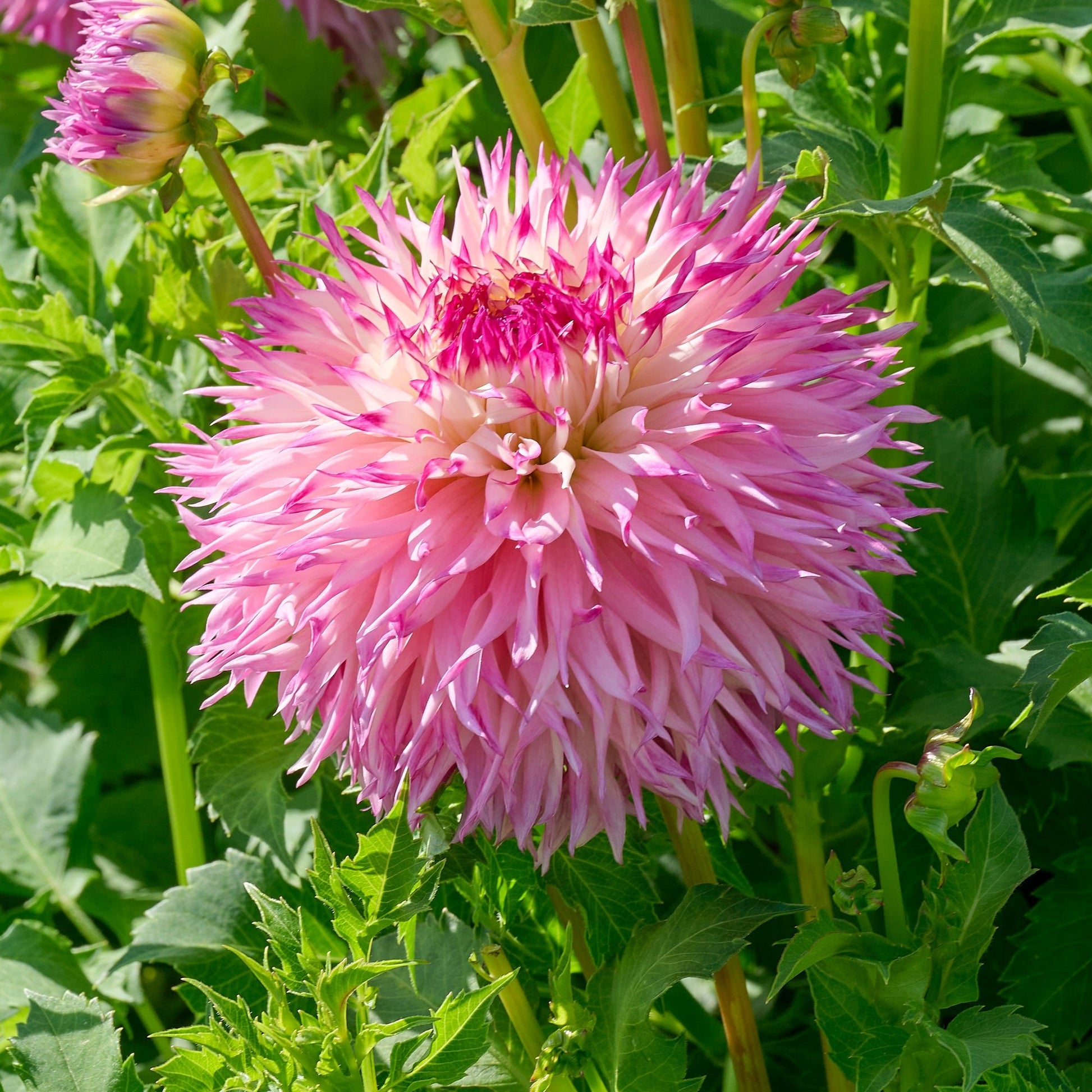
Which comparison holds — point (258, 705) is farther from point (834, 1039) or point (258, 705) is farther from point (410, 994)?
point (834, 1039)

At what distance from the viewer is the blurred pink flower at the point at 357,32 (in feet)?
4.13

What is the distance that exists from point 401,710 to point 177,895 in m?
0.32

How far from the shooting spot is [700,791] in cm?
54

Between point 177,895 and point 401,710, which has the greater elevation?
point 401,710

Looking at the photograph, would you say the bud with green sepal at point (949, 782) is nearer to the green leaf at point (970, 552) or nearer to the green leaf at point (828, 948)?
the green leaf at point (828, 948)

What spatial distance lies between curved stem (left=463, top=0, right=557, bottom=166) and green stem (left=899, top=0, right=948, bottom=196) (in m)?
0.22

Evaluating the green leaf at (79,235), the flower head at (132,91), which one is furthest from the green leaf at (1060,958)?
the green leaf at (79,235)

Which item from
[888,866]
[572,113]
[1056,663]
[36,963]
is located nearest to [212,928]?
[36,963]

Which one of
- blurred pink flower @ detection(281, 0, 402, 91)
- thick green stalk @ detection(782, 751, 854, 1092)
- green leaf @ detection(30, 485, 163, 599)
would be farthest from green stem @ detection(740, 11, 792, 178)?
blurred pink flower @ detection(281, 0, 402, 91)

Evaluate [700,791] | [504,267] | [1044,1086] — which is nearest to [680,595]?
[700,791]

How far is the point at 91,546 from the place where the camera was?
2.74 feet

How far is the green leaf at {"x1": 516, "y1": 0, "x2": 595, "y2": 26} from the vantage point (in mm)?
650

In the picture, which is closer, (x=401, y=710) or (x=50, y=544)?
(x=401, y=710)

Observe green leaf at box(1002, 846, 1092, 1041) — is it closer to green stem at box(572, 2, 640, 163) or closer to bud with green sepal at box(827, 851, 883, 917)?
bud with green sepal at box(827, 851, 883, 917)
